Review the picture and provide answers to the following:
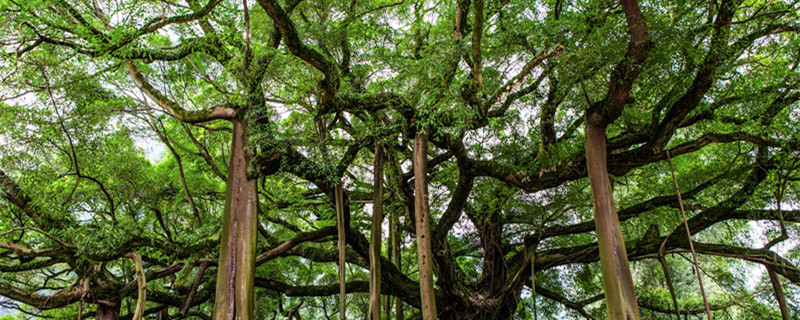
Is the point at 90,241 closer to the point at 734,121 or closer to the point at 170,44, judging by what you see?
the point at 170,44

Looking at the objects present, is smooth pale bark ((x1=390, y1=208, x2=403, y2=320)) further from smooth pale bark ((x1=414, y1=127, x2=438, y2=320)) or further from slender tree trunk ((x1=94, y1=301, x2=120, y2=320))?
Answer: slender tree trunk ((x1=94, y1=301, x2=120, y2=320))

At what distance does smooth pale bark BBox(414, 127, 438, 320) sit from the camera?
399cm

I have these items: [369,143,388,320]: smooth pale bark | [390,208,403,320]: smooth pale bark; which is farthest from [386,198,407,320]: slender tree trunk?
[369,143,388,320]: smooth pale bark

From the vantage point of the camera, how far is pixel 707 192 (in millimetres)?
5215

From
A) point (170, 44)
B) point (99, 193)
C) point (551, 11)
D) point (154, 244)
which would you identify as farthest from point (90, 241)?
point (551, 11)

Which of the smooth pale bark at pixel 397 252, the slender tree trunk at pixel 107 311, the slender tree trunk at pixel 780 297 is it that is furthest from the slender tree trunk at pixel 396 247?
the slender tree trunk at pixel 780 297

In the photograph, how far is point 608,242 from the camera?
328 cm

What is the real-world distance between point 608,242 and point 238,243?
3.10 meters

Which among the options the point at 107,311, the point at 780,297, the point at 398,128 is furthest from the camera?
the point at 107,311

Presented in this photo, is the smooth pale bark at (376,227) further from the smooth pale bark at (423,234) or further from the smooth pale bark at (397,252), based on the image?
the smooth pale bark at (397,252)

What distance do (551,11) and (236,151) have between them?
3594 mm

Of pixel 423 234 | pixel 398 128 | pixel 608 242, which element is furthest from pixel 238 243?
pixel 608 242

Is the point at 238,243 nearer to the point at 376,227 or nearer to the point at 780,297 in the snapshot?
the point at 376,227

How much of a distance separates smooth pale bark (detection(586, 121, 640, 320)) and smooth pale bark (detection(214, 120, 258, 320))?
2938 millimetres
